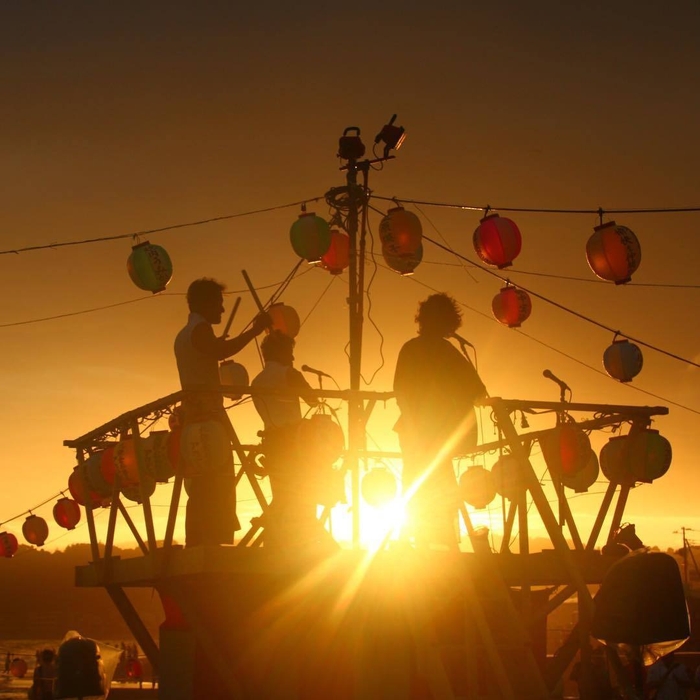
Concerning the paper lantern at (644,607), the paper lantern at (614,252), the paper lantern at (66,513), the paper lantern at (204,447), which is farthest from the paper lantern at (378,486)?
the paper lantern at (66,513)

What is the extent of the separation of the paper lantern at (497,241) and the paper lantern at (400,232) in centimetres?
105

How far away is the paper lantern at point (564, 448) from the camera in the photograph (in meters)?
6.94

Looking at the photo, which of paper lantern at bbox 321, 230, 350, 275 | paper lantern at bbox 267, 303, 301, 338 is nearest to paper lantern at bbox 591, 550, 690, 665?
paper lantern at bbox 267, 303, 301, 338

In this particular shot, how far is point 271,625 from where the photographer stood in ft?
20.3

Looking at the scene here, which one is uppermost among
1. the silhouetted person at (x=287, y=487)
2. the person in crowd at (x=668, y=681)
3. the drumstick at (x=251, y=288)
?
the drumstick at (x=251, y=288)

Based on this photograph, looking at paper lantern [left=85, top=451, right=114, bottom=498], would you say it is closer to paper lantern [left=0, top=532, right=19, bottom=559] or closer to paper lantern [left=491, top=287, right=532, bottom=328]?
paper lantern [left=491, top=287, right=532, bottom=328]

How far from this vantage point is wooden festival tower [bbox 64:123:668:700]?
563 cm

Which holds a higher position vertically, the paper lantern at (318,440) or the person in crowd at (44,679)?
the paper lantern at (318,440)

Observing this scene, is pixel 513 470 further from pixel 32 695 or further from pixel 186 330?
pixel 32 695

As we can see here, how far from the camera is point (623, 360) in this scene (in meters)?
12.6

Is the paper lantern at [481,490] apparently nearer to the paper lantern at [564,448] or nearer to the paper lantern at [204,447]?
the paper lantern at [564,448]

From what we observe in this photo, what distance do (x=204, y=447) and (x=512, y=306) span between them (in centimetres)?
724

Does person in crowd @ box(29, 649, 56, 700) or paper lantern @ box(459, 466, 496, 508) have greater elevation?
paper lantern @ box(459, 466, 496, 508)

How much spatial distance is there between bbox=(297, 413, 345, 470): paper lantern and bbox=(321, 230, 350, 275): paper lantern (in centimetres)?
663
